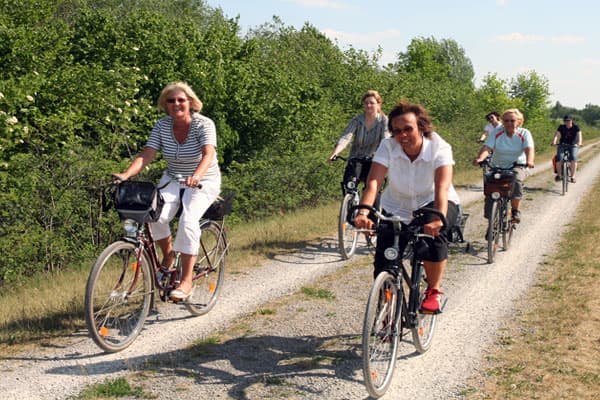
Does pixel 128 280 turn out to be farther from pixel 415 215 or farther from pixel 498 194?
pixel 498 194

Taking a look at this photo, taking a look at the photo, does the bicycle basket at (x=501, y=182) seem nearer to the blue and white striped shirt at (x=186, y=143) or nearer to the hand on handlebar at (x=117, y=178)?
the blue and white striped shirt at (x=186, y=143)

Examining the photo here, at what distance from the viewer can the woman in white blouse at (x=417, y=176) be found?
14.8ft

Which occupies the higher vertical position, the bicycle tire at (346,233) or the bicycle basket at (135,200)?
the bicycle basket at (135,200)

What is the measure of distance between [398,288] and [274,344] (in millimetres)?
1397

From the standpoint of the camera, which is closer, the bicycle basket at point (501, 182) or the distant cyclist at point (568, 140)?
the bicycle basket at point (501, 182)

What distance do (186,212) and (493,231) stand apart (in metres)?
5.24

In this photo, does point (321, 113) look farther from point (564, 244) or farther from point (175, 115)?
point (175, 115)

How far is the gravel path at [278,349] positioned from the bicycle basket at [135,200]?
110 cm

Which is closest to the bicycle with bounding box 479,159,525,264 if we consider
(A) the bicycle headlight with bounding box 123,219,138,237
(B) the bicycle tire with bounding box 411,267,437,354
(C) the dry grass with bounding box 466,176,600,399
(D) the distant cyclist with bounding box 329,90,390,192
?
(C) the dry grass with bounding box 466,176,600,399

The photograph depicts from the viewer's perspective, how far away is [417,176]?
4.67 metres

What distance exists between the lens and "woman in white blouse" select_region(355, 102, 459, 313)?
4.51 metres

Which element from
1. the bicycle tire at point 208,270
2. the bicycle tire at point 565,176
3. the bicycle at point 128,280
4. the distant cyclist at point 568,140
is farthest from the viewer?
the distant cyclist at point 568,140

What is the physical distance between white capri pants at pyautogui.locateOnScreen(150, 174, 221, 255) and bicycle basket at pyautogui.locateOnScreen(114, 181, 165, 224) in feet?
1.18

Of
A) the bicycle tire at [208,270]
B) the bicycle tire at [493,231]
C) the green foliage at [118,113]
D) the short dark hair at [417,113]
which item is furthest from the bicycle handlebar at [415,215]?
the green foliage at [118,113]
